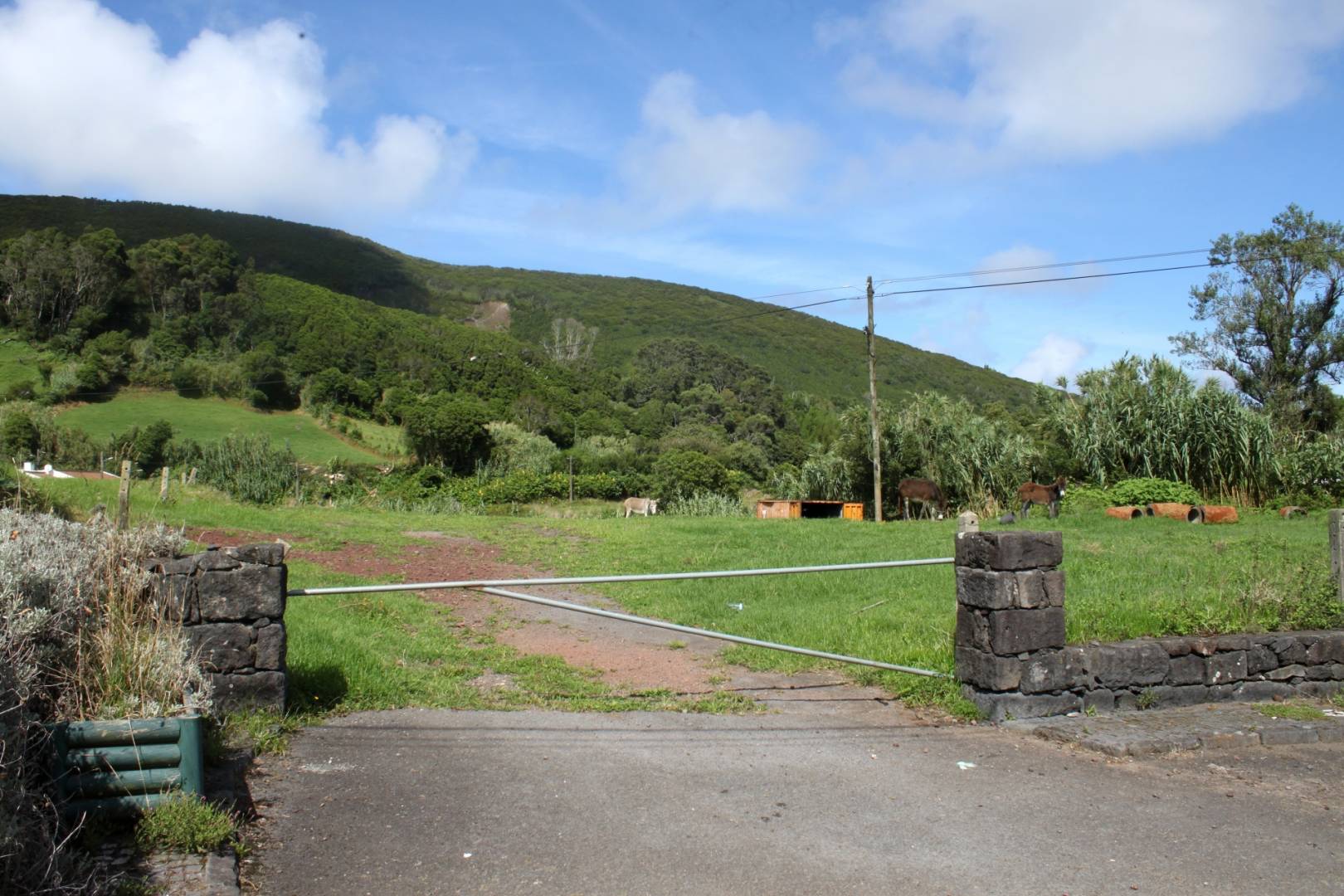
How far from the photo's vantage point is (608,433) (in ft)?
227

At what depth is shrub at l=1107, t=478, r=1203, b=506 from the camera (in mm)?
20797

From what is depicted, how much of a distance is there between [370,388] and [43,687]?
65.3 meters

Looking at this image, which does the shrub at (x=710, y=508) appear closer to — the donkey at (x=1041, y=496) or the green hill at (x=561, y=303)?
the donkey at (x=1041, y=496)

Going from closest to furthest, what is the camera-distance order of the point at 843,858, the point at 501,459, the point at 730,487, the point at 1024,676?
1. the point at 843,858
2. the point at 1024,676
3. the point at 730,487
4. the point at 501,459

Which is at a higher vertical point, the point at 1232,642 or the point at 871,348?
the point at 871,348

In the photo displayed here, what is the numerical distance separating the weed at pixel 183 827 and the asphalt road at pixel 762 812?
0.73 feet

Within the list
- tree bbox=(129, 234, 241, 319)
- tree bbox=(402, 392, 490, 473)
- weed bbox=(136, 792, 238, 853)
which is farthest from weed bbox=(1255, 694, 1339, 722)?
tree bbox=(129, 234, 241, 319)

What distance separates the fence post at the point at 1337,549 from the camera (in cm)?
778

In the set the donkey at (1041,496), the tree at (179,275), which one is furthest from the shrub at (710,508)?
the tree at (179,275)

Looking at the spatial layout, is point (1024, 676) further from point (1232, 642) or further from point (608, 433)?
point (608, 433)

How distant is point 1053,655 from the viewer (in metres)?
6.42

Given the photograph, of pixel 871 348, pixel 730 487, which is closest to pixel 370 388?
pixel 730 487

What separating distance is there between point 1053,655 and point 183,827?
5.31 metres

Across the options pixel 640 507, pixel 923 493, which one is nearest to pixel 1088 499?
pixel 923 493
